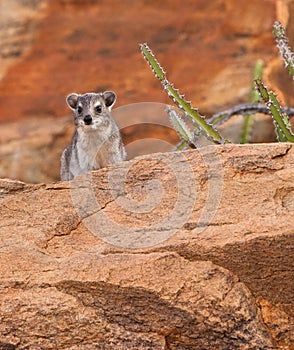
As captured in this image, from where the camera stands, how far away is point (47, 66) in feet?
51.1

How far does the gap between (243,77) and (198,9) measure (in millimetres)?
1694

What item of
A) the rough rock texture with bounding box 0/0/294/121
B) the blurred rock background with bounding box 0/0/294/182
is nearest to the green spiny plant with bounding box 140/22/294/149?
the blurred rock background with bounding box 0/0/294/182

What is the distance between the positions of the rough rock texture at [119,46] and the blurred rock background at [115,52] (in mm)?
17

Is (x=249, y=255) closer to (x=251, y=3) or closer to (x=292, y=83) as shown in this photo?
(x=292, y=83)

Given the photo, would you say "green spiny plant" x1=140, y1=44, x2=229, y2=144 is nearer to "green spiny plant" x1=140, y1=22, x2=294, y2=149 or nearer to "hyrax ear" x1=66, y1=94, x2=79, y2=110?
"green spiny plant" x1=140, y1=22, x2=294, y2=149

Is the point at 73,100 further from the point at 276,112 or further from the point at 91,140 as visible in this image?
the point at 276,112

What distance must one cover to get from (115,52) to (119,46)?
131 mm

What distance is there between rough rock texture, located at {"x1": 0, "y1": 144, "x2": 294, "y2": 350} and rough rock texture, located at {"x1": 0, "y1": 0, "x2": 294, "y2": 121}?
27.0 ft

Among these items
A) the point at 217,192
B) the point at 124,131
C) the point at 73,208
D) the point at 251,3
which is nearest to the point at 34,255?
the point at 73,208

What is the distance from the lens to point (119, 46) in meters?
15.6

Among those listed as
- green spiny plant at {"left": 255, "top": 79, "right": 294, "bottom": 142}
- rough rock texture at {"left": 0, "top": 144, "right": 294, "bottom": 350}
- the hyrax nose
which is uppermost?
the hyrax nose

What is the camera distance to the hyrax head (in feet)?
31.0

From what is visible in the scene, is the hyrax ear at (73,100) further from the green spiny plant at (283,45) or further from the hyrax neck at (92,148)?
the green spiny plant at (283,45)

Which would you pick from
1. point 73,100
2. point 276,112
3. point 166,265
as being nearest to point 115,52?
point 73,100
